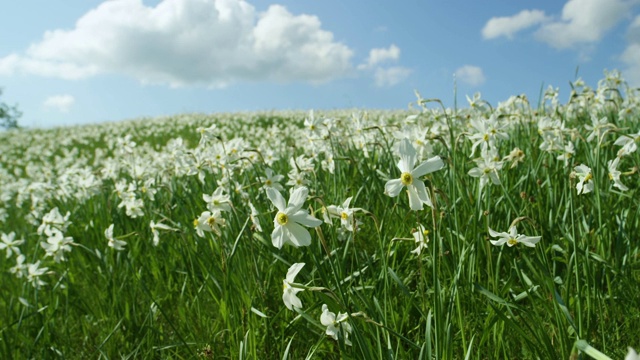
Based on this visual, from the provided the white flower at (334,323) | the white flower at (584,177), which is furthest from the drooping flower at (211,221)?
the white flower at (584,177)

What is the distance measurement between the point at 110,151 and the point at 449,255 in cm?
1704

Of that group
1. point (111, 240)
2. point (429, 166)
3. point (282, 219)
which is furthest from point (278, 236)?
point (111, 240)

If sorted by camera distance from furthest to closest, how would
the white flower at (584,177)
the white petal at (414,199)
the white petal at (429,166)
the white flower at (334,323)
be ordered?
the white flower at (584,177)
the white flower at (334,323)
the white petal at (414,199)
the white petal at (429,166)

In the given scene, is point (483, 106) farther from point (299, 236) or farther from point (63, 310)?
point (63, 310)

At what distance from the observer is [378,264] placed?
120 inches

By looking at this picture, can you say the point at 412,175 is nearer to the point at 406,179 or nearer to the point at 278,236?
the point at 406,179

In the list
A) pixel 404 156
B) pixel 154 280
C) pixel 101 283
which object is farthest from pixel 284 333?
pixel 101 283

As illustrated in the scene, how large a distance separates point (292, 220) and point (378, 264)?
135 cm

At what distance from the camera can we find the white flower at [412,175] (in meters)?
1.76

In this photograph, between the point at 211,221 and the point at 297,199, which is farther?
the point at 211,221

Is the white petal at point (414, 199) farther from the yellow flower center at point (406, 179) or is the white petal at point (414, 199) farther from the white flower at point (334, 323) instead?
the white flower at point (334, 323)

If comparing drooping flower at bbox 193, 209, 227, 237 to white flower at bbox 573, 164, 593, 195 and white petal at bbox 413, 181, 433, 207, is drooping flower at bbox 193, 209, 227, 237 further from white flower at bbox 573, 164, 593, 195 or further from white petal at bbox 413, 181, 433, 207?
white flower at bbox 573, 164, 593, 195

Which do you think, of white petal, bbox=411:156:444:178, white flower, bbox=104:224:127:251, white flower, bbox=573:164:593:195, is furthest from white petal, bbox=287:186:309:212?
white flower, bbox=104:224:127:251

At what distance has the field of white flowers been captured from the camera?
2.04 m
